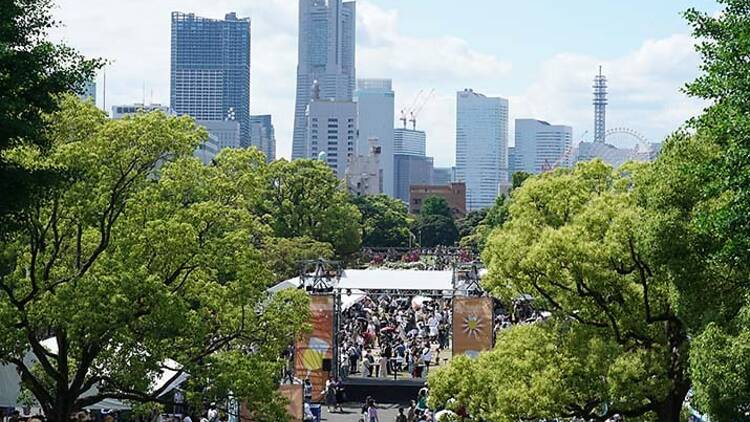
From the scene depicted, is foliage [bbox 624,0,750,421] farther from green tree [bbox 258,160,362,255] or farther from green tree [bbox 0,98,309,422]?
green tree [bbox 258,160,362,255]

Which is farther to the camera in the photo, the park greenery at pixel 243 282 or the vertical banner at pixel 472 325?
the vertical banner at pixel 472 325

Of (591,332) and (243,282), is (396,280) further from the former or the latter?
(591,332)

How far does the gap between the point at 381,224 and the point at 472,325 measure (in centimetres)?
6971

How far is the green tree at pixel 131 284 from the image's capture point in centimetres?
1555

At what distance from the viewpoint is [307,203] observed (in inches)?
2210

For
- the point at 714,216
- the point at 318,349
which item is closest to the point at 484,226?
the point at 318,349

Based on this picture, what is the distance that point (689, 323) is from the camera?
14.3m

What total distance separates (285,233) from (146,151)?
37.8m

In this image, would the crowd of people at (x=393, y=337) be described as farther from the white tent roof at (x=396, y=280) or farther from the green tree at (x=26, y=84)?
the green tree at (x=26, y=84)

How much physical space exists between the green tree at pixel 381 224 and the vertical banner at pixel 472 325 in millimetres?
63759

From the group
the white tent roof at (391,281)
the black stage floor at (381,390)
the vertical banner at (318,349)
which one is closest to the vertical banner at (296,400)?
the vertical banner at (318,349)

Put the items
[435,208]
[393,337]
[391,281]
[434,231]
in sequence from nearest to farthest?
[391,281]
[393,337]
[434,231]
[435,208]

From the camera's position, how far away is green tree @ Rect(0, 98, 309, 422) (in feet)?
51.0

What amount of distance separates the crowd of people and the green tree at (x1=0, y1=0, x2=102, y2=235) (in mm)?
18093
